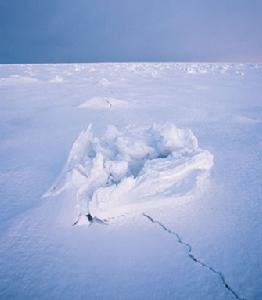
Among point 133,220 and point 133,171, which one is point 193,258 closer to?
point 133,220

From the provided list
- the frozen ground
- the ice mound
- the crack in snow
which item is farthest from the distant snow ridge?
the ice mound

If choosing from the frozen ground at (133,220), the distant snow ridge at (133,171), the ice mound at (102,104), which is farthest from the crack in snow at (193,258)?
the ice mound at (102,104)

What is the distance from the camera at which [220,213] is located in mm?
2318

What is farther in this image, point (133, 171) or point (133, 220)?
point (133, 171)

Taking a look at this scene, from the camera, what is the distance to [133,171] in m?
2.78

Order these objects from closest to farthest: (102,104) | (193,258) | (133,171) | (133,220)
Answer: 1. (193,258)
2. (133,220)
3. (133,171)
4. (102,104)

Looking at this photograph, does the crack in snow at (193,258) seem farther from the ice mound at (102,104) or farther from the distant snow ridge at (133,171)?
the ice mound at (102,104)

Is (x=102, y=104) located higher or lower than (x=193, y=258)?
higher

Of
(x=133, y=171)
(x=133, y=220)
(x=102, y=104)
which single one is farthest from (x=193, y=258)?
(x=102, y=104)

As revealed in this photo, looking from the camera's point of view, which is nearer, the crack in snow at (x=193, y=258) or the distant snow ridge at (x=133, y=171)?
the crack in snow at (x=193, y=258)

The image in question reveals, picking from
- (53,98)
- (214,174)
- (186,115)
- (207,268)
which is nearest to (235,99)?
(186,115)

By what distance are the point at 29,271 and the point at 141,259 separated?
77 centimetres

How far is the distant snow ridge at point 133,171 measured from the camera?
2279 millimetres

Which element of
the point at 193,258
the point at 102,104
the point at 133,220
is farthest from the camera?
the point at 102,104
